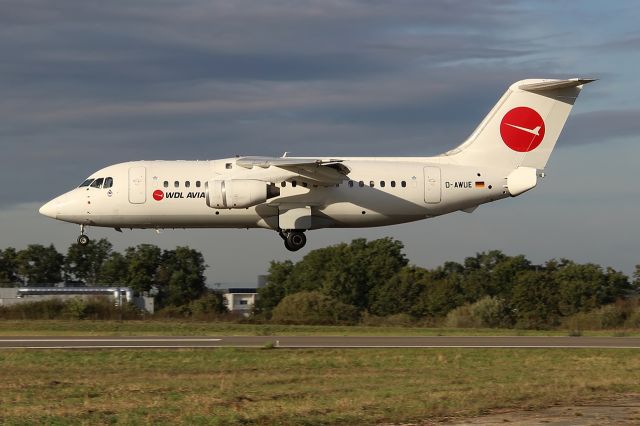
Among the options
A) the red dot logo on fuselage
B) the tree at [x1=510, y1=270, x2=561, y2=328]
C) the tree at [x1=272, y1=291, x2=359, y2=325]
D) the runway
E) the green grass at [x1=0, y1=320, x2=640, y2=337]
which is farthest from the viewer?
the tree at [x1=510, y1=270, x2=561, y2=328]

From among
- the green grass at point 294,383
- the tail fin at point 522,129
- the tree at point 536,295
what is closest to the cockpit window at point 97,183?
the tail fin at point 522,129

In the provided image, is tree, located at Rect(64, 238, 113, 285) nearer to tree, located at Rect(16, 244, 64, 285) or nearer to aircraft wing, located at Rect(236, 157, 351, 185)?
tree, located at Rect(16, 244, 64, 285)

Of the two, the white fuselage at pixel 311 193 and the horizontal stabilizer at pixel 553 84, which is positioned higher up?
the horizontal stabilizer at pixel 553 84

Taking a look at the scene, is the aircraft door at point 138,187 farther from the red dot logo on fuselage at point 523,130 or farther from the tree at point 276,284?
the tree at point 276,284

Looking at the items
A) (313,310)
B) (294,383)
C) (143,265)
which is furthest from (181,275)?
(294,383)

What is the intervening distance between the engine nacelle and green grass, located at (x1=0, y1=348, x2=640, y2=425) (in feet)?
39.8

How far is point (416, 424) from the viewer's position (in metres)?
17.3

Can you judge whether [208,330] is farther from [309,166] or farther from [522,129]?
[522,129]

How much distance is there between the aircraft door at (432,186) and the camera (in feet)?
137

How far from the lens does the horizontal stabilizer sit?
41.9m

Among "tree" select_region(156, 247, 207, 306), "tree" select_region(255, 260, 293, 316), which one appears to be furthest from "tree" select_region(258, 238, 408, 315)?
"tree" select_region(156, 247, 207, 306)

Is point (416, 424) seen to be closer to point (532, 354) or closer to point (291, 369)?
point (291, 369)

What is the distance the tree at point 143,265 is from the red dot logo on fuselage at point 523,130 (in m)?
44.5

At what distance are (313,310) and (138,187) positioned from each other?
1171 centimetres
